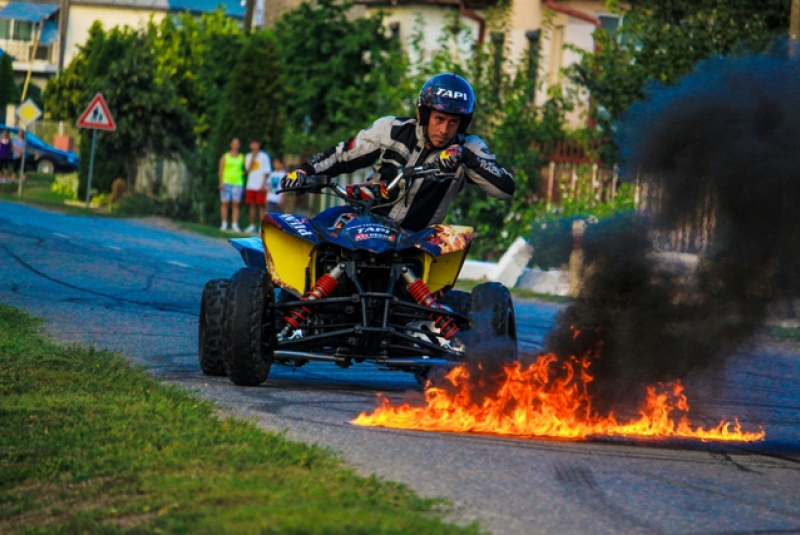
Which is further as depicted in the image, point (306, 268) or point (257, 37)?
point (257, 37)

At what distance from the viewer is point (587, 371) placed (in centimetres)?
846

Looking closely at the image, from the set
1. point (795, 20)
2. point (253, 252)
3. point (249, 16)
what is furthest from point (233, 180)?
point (253, 252)

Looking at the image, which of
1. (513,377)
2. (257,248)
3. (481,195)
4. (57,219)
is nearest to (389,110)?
(481,195)

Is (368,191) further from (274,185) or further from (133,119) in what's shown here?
(133,119)

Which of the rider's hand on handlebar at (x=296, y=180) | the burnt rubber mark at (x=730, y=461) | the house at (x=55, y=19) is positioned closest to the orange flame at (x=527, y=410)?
the burnt rubber mark at (x=730, y=461)

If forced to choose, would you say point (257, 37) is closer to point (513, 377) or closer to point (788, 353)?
point (788, 353)

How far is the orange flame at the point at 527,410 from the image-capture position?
8172 millimetres

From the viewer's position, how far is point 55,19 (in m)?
90.6

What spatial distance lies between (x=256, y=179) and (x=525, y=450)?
905 inches

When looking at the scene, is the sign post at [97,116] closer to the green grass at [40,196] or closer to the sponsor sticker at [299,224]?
the green grass at [40,196]

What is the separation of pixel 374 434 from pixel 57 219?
22.6 m

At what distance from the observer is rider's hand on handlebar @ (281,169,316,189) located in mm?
9734

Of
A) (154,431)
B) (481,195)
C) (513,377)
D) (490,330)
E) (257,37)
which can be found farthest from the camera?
(257,37)

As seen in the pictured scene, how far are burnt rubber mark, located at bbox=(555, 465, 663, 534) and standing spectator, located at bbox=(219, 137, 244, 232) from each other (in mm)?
23375
